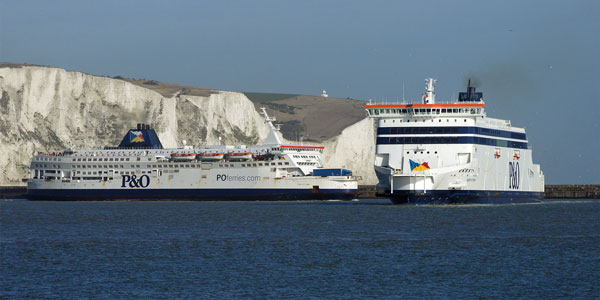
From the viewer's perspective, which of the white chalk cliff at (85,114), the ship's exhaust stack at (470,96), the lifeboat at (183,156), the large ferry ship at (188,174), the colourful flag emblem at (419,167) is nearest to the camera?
the colourful flag emblem at (419,167)

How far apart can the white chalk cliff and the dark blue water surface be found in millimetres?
46444

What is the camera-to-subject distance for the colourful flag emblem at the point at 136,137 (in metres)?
82.2

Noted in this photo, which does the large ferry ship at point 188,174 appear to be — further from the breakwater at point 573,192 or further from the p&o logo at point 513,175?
the breakwater at point 573,192

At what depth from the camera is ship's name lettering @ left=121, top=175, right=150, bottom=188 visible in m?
77.8

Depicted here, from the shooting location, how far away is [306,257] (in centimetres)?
3183

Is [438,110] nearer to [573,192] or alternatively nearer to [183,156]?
[183,156]

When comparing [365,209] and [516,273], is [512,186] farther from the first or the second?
[516,273]

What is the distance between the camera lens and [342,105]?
13638 centimetres

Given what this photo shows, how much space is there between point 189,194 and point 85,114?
2828 cm

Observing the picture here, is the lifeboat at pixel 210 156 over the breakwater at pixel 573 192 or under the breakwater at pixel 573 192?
over

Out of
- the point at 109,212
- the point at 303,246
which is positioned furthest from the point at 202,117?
the point at 303,246

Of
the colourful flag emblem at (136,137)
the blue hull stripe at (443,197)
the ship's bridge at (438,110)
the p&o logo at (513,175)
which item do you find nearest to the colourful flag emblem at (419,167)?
the blue hull stripe at (443,197)

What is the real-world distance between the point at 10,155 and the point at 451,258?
6983 cm

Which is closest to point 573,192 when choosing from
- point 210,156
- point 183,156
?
point 210,156
